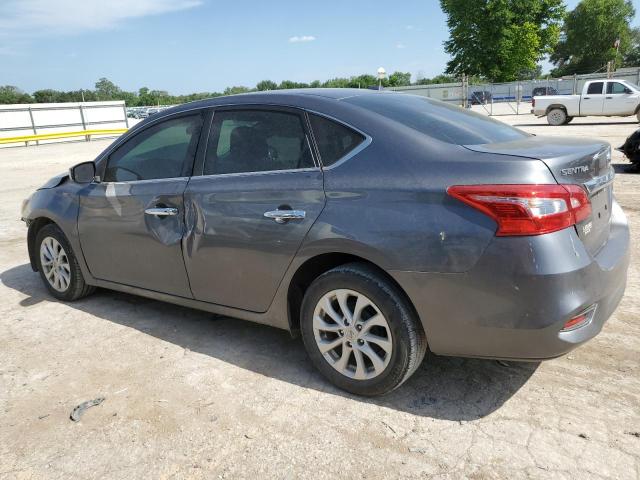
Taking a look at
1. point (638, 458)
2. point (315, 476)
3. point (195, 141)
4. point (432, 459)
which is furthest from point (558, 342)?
point (195, 141)

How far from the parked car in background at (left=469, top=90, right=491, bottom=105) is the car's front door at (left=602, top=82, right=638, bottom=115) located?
53.9ft

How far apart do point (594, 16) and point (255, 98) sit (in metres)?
97.0

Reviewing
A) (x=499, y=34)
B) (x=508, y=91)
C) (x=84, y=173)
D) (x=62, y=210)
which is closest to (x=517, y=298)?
(x=84, y=173)

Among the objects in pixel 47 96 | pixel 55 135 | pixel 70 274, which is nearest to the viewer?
pixel 70 274

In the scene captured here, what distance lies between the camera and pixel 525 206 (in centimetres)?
233

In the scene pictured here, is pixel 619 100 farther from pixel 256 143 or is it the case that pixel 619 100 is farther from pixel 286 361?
pixel 286 361

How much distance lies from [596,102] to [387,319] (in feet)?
72.3

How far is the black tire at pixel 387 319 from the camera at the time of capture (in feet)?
8.77

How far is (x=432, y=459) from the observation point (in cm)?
242

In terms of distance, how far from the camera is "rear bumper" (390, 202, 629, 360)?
2.34 m

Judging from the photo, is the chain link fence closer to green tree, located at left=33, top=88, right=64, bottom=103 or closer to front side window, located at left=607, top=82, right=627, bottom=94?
front side window, located at left=607, top=82, right=627, bottom=94

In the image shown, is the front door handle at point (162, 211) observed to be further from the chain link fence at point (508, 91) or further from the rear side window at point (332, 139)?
the chain link fence at point (508, 91)

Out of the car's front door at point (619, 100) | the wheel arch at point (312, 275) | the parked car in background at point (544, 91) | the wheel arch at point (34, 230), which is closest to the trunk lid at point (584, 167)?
the wheel arch at point (312, 275)

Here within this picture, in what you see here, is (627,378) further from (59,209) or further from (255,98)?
(59,209)
